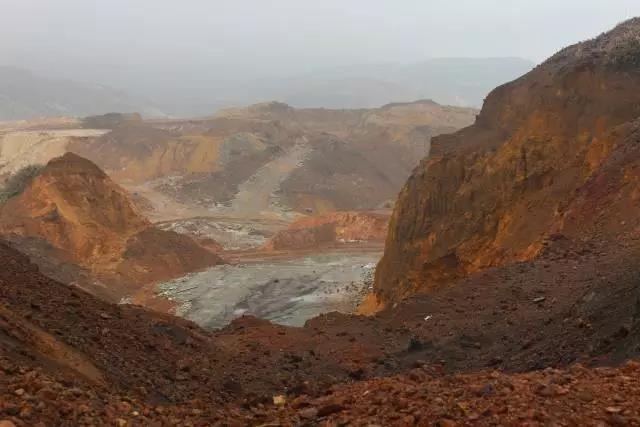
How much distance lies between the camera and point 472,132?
2239cm

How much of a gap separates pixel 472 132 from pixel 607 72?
554 centimetres

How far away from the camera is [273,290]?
2794cm

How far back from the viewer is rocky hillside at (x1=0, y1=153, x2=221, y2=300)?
31109mm

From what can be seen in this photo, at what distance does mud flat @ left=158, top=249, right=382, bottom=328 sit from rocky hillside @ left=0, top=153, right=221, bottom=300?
221 centimetres

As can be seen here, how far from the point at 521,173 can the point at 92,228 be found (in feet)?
78.6

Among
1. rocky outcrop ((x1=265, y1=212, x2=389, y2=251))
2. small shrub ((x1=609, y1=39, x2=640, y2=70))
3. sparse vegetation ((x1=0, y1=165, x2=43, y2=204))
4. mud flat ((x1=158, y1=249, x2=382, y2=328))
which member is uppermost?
small shrub ((x1=609, y1=39, x2=640, y2=70))

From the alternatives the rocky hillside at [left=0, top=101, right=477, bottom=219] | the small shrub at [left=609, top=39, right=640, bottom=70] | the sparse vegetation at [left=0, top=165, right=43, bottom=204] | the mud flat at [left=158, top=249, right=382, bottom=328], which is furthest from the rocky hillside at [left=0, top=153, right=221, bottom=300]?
the small shrub at [left=609, top=39, right=640, bottom=70]

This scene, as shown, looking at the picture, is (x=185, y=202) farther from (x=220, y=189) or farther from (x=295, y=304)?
(x=295, y=304)

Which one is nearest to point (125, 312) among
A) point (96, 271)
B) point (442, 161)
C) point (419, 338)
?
point (419, 338)

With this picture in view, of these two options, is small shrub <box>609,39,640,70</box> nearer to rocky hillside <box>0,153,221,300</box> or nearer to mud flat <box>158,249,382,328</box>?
mud flat <box>158,249,382,328</box>

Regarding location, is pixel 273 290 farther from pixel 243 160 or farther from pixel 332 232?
pixel 243 160

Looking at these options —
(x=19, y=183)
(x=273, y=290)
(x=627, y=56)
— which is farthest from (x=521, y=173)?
(x=19, y=183)

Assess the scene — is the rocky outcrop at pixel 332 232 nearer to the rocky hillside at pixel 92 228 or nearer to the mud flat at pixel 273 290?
the mud flat at pixel 273 290

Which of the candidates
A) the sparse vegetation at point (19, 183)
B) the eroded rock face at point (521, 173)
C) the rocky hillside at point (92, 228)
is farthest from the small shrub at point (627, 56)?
the sparse vegetation at point (19, 183)
